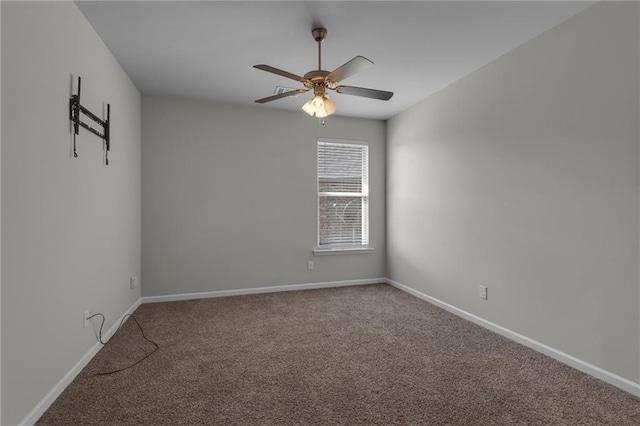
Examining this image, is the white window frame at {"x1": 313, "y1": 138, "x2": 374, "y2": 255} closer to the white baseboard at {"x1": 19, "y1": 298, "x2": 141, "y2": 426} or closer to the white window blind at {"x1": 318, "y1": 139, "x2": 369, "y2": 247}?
the white window blind at {"x1": 318, "y1": 139, "x2": 369, "y2": 247}

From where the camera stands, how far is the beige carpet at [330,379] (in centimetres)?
180

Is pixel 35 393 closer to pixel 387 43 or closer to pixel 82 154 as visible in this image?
pixel 82 154

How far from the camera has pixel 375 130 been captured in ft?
16.2

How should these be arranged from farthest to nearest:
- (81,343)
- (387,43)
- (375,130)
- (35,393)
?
1. (375,130)
2. (387,43)
3. (81,343)
4. (35,393)

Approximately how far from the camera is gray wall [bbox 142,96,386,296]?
400 cm

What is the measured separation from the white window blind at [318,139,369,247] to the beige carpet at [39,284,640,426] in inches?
65.4

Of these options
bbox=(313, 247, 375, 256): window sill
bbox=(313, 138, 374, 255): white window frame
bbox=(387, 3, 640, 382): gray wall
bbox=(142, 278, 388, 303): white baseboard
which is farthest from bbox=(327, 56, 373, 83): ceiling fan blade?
bbox=(142, 278, 388, 303): white baseboard

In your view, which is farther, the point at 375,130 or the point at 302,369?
the point at 375,130

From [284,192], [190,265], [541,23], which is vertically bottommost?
[190,265]

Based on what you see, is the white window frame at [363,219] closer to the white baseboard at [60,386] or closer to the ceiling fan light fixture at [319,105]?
the ceiling fan light fixture at [319,105]

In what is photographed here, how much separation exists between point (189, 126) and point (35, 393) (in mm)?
3102

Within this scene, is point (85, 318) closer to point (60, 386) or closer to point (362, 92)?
point (60, 386)

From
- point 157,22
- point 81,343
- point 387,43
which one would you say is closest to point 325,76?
point 387,43

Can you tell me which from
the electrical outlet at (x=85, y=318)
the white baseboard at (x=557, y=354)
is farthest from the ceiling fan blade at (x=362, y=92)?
the electrical outlet at (x=85, y=318)
